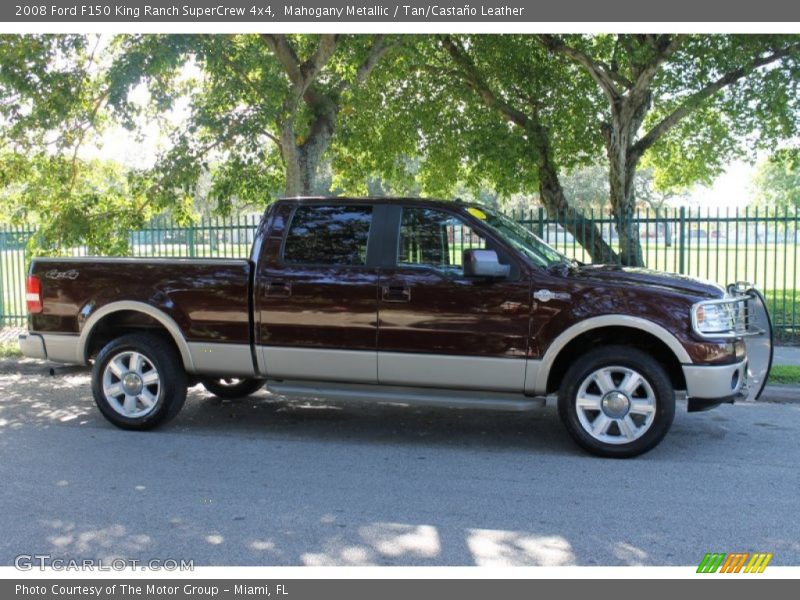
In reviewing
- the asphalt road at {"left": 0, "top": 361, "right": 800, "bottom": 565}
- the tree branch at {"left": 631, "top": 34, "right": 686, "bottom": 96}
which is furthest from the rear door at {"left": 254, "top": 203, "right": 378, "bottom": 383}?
the tree branch at {"left": 631, "top": 34, "right": 686, "bottom": 96}

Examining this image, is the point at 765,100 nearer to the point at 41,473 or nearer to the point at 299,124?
the point at 299,124

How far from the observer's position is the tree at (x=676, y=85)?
42.5ft

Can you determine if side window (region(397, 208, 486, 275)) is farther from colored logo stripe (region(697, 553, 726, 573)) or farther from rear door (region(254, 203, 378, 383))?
colored logo stripe (region(697, 553, 726, 573))

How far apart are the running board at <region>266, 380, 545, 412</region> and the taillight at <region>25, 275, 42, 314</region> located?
239 cm

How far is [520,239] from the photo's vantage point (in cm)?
654

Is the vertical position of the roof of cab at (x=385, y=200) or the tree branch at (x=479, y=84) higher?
the tree branch at (x=479, y=84)

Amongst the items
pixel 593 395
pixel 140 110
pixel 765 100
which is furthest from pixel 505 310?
pixel 765 100

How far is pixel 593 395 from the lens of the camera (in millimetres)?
5969

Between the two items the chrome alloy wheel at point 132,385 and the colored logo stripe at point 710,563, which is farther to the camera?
the chrome alloy wheel at point 132,385

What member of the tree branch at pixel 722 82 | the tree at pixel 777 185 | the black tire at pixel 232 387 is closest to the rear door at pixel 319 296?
the black tire at pixel 232 387

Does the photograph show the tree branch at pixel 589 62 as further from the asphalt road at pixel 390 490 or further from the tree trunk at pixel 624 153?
the asphalt road at pixel 390 490

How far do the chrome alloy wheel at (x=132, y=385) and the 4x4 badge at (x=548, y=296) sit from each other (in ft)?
11.1

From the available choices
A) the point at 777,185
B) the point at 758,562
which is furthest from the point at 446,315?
the point at 777,185

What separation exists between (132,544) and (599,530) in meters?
2.68
